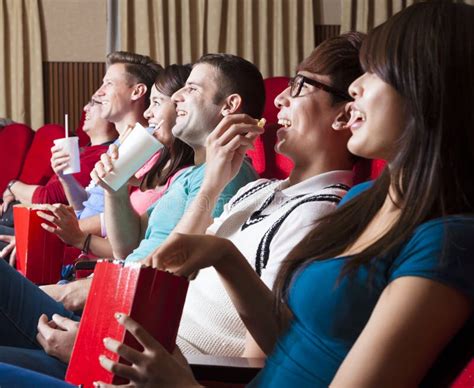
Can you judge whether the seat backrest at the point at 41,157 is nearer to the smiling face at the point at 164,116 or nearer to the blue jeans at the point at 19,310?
the smiling face at the point at 164,116

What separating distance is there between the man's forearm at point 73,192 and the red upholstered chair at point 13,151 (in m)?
1.62

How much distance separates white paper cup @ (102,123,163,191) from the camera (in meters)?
2.04

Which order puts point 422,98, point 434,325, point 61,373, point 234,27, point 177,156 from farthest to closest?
1. point 234,27
2. point 177,156
3. point 61,373
4. point 422,98
5. point 434,325

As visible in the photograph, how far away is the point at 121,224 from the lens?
7.90ft

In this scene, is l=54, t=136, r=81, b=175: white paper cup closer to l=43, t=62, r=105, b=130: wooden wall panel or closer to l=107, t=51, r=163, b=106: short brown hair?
l=107, t=51, r=163, b=106: short brown hair

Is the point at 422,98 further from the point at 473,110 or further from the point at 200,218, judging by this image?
the point at 200,218

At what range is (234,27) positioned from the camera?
584 centimetres

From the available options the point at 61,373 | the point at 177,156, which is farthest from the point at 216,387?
the point at 177,156

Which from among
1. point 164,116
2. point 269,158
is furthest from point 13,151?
point 269,158

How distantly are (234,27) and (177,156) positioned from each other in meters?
3.41

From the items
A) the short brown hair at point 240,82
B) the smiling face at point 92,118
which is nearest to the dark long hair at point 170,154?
the short brown hair at point 240,82

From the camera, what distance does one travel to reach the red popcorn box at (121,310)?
1.04 metres

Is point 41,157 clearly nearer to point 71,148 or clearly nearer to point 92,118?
point 92,118

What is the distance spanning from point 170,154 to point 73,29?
3645 mm
